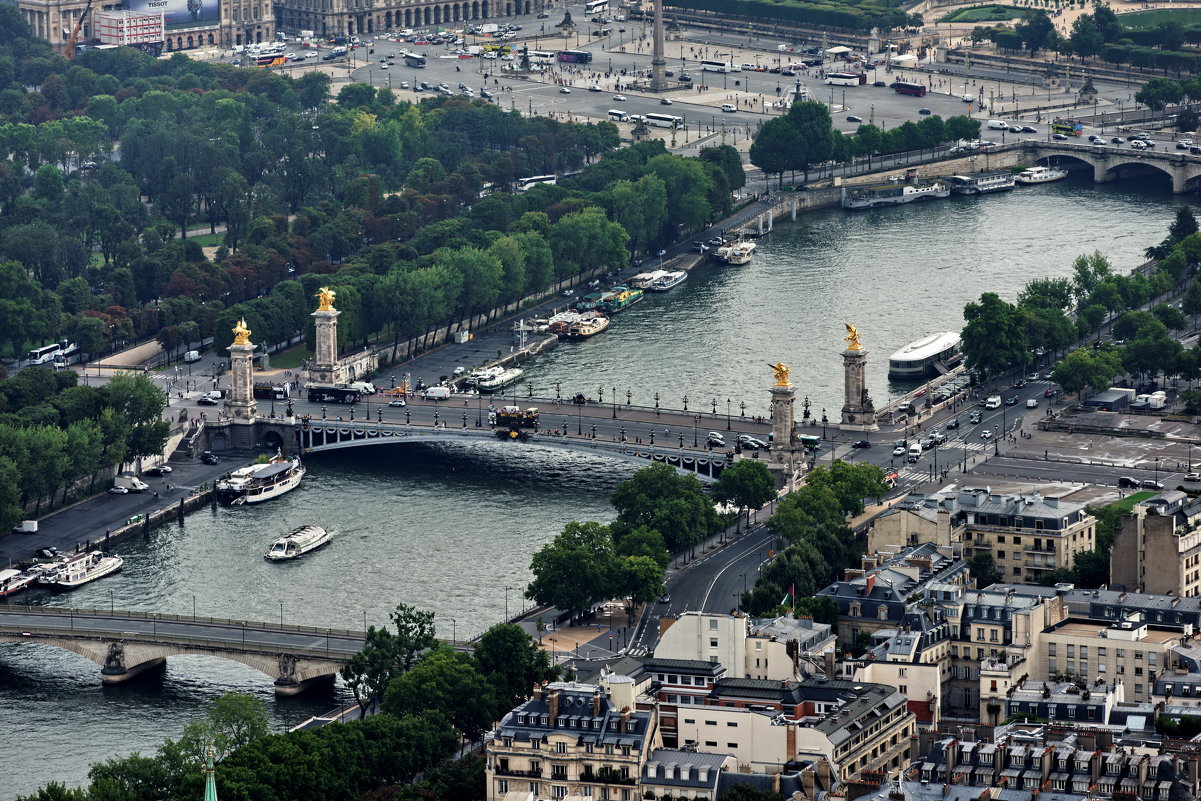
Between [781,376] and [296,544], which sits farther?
[781,376]

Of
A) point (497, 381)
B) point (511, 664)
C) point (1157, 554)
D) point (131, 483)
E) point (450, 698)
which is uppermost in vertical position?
point (1157, 554)

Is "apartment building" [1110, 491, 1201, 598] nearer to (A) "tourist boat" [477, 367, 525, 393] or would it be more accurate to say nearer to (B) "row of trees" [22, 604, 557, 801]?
(B) "row of trees" [22, 604, 557, 801]

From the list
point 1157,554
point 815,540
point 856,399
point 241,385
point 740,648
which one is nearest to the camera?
point 740,648

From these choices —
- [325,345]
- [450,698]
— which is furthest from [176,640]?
[325,345]

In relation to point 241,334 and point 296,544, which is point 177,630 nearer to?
point 296,544

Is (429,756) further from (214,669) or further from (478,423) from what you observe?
(478,423)

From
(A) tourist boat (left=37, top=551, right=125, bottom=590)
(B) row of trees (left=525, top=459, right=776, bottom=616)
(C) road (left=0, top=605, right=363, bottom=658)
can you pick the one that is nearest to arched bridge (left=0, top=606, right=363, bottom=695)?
(C) road (left=0, top=605, right=363, bottom=658)

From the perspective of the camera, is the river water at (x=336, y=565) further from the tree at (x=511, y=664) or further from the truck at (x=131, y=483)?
the tree at (x=511, y=664)

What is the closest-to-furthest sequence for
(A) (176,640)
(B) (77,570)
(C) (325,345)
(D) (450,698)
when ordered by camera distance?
(D) (450,698) → (A) (176,640) → (B) (77,570) → (C) (325,345)

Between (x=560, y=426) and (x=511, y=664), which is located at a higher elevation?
(x=511, y=664)
